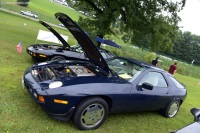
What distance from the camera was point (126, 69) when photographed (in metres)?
4.92

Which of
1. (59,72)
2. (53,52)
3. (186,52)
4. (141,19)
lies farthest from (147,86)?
(186,52)

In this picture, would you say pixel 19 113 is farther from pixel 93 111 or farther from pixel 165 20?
pixel 165 20

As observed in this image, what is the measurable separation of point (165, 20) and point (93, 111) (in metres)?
14.2

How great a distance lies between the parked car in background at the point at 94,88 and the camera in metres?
3.54

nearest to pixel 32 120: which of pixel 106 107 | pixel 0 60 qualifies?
pixel 106 107

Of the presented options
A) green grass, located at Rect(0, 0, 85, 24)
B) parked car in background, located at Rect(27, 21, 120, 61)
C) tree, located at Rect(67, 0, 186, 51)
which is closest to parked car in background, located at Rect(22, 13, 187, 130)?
parked car in background, located at Rect(27, 21, 120, 61)

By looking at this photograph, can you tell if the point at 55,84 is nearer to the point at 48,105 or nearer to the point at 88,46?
the point at 48,105

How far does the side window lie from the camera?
460 centimetres

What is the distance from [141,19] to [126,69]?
1152 cm

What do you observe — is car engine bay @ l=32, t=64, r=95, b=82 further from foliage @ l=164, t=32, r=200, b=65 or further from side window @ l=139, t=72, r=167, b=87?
foliage @ l=164, t=32, r=200, b=65

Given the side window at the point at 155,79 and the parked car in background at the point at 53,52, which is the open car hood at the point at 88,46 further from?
the parked car in background at the point at 53,52

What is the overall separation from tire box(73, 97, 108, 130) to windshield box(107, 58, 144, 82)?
3.13 ft

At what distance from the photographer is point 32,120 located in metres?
3.79

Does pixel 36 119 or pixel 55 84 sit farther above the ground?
pixel 55 84
